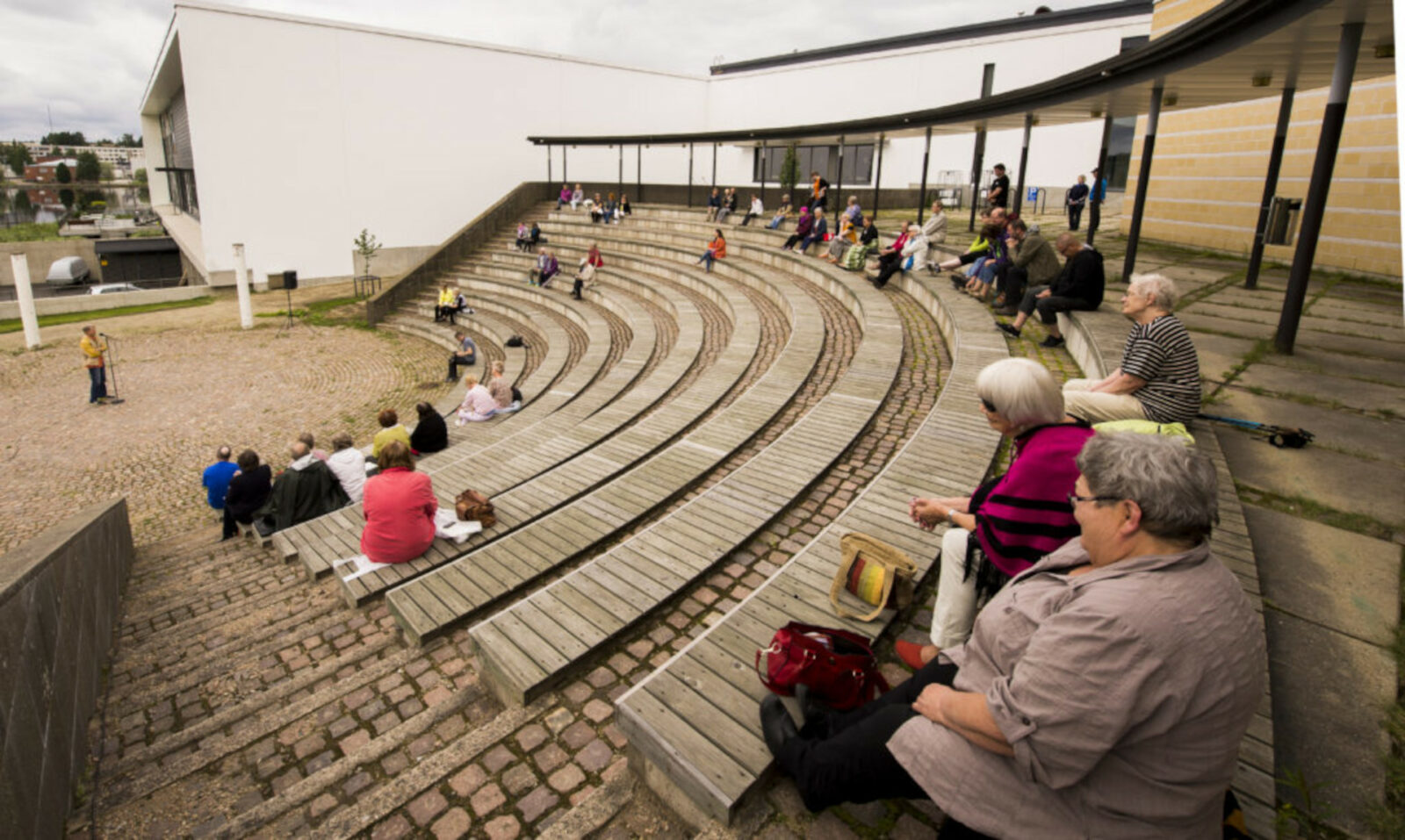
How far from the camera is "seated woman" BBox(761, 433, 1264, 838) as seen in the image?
1777 millimetres

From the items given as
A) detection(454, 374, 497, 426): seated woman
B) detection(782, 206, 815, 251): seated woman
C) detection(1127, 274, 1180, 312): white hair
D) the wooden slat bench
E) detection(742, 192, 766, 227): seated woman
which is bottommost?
detection(454, 374, 497, 426): seated woman

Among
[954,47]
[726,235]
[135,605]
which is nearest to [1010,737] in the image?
[135,605]

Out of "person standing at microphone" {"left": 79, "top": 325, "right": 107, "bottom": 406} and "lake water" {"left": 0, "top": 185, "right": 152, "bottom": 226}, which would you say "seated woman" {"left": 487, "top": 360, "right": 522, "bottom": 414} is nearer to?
"person standing at microphone" {"left": 79, "top": 325, "right": 107, "bottom": 406}

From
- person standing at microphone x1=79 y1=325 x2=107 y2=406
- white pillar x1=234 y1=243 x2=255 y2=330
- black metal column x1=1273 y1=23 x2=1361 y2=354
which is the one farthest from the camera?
white pillar x1=234 y1=243 x2=255 y2=330

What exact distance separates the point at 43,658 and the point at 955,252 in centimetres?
1346

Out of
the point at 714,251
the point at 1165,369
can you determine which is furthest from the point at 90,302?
the point at 1165,369

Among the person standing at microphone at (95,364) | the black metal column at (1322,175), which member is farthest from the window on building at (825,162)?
the black metal column at (1322,175)

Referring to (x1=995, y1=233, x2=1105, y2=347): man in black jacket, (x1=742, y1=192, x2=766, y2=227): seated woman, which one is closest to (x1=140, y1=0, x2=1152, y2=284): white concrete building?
(x1=742, y1=192, x2=766, y2=227): seated woman

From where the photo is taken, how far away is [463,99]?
3144 cm

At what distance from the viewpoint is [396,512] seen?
499 centimetres

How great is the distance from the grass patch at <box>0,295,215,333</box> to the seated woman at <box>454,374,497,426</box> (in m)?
20.4

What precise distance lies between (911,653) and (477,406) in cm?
934

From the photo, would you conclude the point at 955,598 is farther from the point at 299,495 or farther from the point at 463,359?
the point at 463,359

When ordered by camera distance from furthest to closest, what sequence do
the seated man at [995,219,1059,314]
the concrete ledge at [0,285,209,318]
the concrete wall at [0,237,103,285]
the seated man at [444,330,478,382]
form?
1. the concrete wall at [0,237,103,285]
2. the concrete ledge at [0,285,209,318]
3. the seated man at [444,330,478,382]
4. the seated man at [995,219,1059,314]
